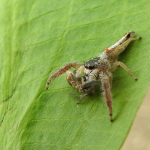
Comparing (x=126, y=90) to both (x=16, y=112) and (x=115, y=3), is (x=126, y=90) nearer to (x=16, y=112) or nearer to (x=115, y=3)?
(x=115, y=3)

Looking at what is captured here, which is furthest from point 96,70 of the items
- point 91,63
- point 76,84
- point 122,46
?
point 122,46

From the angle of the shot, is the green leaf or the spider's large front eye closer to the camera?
the green leaf

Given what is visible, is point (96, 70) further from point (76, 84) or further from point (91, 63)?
point (76, 84)

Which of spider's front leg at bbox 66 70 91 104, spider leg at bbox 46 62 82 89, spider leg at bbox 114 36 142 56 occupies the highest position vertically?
spider leg at bbox 114 36 142 56

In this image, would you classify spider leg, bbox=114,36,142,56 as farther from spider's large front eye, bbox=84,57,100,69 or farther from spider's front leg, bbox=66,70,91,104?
spider's front leg, bbox=66,70,91,104

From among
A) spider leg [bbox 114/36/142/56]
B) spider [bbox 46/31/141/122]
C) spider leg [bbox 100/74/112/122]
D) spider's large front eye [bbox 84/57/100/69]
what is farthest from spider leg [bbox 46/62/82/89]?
spider leg [bbox 114/36/142/56]
